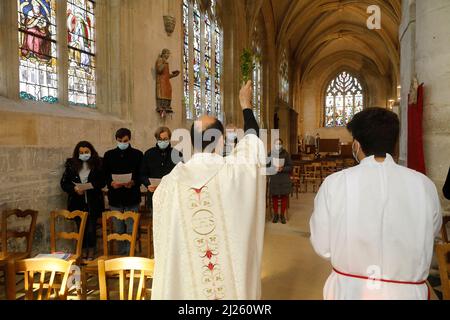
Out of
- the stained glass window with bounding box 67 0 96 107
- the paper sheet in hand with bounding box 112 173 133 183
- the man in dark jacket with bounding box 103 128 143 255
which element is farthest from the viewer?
the stained glass window with bounding box 67 0 96 107

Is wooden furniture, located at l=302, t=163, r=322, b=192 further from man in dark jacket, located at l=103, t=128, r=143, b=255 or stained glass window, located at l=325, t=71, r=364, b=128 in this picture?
stained glass window, located at l=325, t=71, r=364, b=128

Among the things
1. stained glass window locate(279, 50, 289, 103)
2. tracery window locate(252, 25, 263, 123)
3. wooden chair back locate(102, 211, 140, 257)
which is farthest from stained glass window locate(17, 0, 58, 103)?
stained glass window locate(279, 50, 289, 103)

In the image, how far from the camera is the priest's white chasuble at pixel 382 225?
5.77 ft

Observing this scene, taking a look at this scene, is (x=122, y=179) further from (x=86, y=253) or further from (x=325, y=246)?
(x=325, y=246)

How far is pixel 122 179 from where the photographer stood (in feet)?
16.9

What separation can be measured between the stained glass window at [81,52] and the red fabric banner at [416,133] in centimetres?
530

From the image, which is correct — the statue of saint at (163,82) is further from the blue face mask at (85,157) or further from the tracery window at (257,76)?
the tracery window at (257,76)

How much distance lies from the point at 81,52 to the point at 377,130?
6464 mm

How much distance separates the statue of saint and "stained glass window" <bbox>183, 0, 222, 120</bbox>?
1411mm

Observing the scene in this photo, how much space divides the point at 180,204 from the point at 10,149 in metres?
3.51

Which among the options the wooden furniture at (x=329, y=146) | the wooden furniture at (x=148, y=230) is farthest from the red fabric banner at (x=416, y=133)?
the wooden furniture at (x=329, y=146)

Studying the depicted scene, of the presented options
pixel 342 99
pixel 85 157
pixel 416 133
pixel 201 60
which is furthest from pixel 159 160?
pixel 342 99

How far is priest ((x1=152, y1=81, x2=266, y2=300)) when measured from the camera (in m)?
2.57
